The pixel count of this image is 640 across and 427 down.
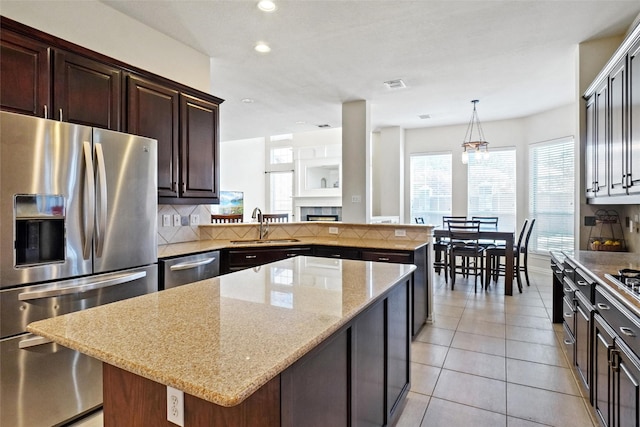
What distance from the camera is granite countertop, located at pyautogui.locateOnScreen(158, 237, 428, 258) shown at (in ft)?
10.1

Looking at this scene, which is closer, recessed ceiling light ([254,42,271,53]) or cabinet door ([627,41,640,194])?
cabinet door ([627,41,640,194])

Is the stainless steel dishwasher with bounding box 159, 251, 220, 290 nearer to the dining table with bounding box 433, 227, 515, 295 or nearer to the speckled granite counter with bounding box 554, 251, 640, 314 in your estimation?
the speckled granite counter with bounding box 554, 251, 640, 314

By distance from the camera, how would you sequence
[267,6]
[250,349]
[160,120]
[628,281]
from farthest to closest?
[160,120]
[267,6]
[628,281]
[250,349]

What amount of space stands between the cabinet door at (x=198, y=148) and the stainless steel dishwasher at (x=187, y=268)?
0.65 meters

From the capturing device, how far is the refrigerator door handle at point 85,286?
1.85m

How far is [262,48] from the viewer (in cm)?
346

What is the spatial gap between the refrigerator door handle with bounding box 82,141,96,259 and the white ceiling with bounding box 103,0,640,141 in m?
1.46

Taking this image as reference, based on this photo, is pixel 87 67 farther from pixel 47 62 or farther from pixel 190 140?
pixel 190 140

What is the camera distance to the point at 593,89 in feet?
9.91

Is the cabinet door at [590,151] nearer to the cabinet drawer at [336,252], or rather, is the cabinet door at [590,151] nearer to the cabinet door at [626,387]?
the cabinet door at [626,387]

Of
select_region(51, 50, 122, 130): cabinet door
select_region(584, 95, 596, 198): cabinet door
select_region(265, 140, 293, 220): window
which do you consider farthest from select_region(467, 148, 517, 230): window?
select_region(51, 50, 122, 130): cabinet door

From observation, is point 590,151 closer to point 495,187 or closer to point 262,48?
point 262,48

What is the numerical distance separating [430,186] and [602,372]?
5929 mm

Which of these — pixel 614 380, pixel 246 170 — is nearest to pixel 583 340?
pixel 614 380
